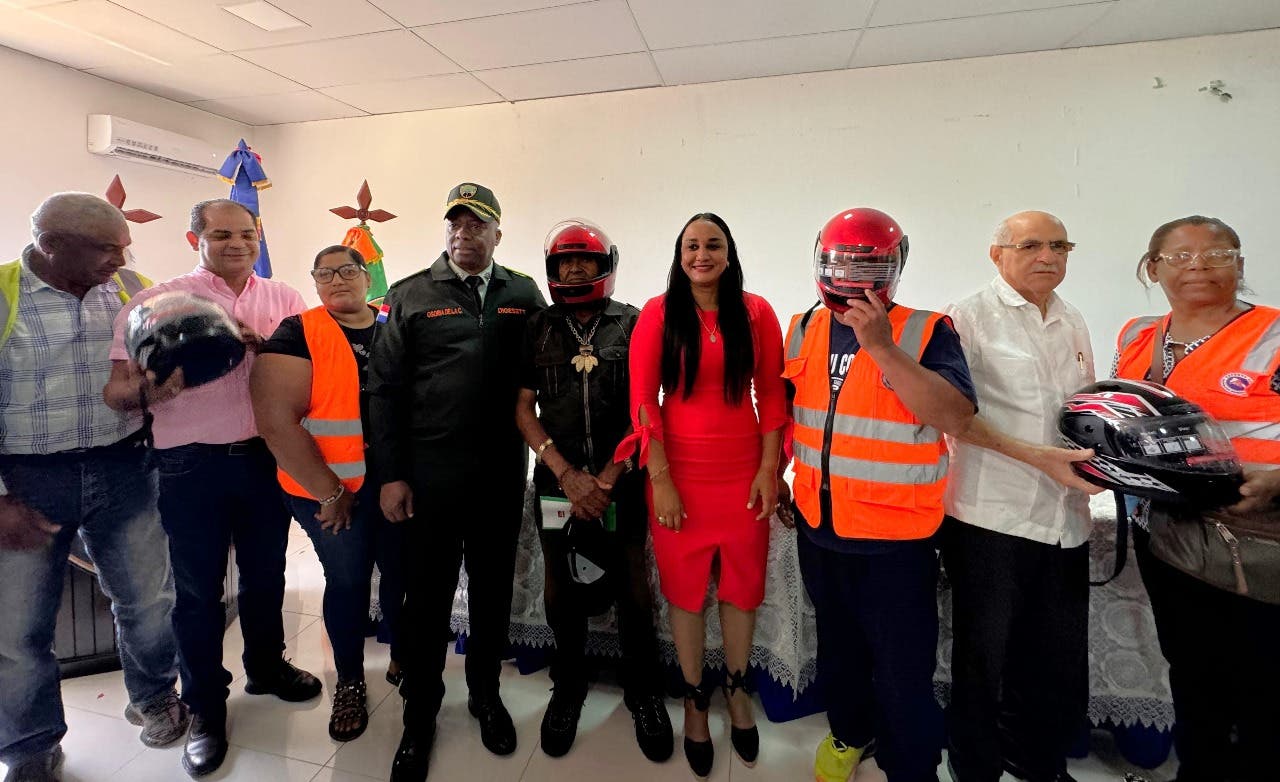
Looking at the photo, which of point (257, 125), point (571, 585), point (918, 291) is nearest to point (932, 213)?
point (918, 291)

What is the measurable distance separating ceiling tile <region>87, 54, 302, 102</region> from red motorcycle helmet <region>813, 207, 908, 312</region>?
3.39 metres

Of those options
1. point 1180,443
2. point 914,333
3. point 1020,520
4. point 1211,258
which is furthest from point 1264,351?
point 914,333

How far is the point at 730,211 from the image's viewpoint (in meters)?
3.28

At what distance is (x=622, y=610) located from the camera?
166 cm

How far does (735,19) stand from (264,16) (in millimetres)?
2126

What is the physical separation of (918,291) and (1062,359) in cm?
203

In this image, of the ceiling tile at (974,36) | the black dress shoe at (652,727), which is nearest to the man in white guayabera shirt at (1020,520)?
the black dress shoe at (652,727)

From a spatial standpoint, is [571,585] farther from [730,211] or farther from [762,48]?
[762,48]

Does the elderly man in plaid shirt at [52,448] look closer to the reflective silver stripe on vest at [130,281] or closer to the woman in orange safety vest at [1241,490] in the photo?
the reflective silver stripe on vest at [130,281]

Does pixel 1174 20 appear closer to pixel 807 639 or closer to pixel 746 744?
pixel 807 639

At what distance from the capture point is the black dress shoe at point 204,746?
61.7 inches

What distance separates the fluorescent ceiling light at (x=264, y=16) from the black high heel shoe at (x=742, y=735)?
3227 mm

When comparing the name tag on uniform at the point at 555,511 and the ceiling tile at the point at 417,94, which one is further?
the ceiling tile at the point at 417,94

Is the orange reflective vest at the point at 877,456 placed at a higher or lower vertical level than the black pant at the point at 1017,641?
higher
